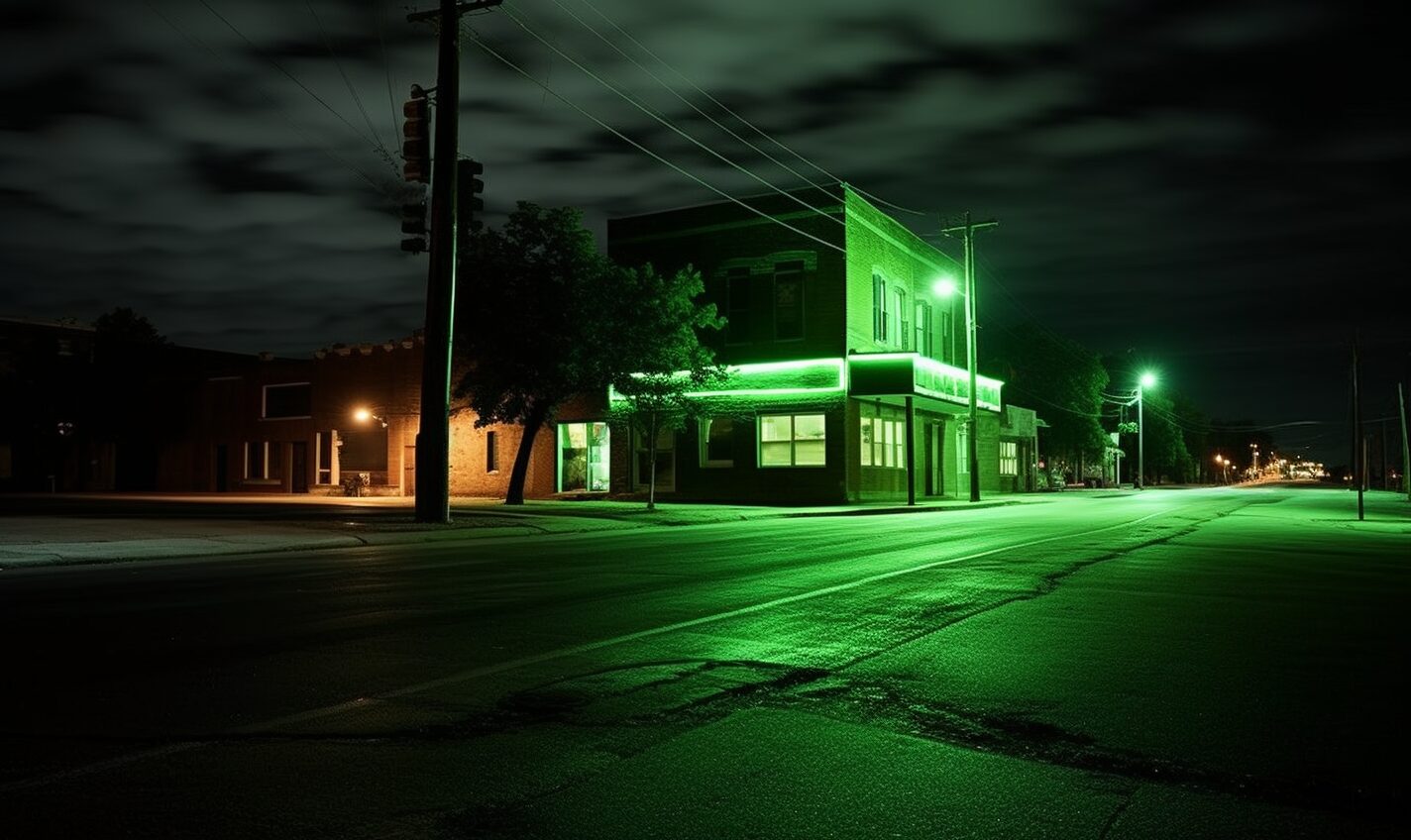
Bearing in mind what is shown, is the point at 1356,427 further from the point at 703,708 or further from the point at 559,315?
the point at 703,708

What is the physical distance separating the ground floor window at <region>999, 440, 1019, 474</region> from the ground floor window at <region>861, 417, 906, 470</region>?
18441 mm

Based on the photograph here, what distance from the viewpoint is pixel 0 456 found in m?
61.8

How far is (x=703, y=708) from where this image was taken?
618cm

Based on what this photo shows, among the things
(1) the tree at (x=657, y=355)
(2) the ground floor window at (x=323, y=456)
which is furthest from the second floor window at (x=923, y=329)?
(2) the ground floor window at (x=323, y=456)

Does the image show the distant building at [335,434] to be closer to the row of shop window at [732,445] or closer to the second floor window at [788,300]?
the row of shop window at [732,445]

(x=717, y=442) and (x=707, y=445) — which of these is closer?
(x=717, y=442)

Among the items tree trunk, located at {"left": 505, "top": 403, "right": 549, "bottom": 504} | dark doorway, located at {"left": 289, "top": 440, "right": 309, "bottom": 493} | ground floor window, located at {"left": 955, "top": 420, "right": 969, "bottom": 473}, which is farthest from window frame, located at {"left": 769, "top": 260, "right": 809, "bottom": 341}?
dark doorway, located at {"left": 289, "top": 440, "right": 309, "bottom": 493}

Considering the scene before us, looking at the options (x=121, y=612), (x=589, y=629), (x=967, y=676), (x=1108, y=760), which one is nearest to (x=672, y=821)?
(x=1108, y=760)

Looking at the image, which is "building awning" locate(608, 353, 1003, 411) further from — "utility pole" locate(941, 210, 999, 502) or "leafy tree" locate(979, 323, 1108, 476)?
"leafy tree" locate(979, 323, 1108, 476)

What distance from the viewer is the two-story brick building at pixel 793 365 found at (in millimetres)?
39094

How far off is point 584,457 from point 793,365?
31.7ft

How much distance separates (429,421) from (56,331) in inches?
2353

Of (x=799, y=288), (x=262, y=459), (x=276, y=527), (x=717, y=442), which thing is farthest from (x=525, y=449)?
(x=262, y=459)

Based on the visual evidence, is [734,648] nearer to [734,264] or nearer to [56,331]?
[734,264]
